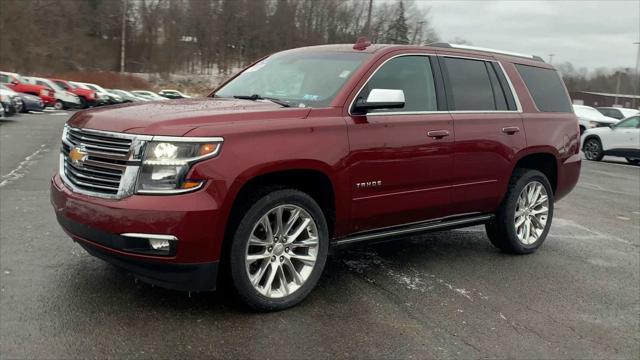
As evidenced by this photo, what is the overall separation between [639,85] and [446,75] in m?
78.1

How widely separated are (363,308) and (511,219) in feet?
7.08

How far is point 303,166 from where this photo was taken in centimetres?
385

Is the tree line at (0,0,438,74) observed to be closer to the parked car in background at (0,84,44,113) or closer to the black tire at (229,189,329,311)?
the parked car in background at (0,84,44,113)

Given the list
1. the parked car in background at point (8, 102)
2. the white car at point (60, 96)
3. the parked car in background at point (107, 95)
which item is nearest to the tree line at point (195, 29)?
the parked car in background at point (107, 95)

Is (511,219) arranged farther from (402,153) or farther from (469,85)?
(402,153)

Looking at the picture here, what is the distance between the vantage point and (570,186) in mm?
6344

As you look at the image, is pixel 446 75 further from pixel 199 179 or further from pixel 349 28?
pixel 349 28

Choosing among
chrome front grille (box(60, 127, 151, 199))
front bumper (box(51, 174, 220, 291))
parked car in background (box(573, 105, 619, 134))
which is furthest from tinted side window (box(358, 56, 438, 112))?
parked car in background (box(573, 105, 619, 134))

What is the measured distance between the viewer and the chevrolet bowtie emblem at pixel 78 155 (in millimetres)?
3697

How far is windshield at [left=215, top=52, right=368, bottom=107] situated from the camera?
4375mm

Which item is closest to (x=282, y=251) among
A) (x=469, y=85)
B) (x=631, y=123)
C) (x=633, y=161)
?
(x=469, y=85)

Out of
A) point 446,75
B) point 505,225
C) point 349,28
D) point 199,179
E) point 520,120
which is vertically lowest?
point 505,225

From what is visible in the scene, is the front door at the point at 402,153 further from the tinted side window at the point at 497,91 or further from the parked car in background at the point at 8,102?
the parked car in background at the point at 8,102

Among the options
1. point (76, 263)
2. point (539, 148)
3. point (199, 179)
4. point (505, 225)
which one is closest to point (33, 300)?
point (76, 263)
